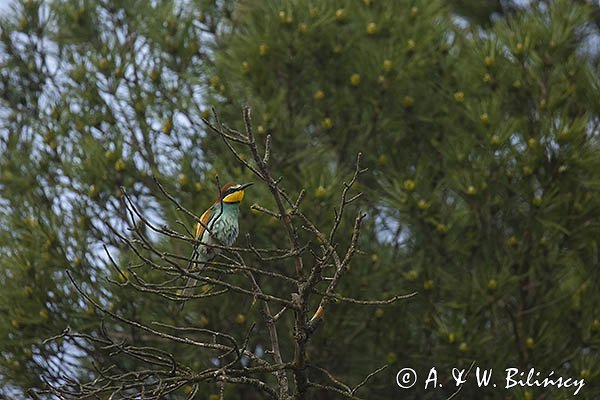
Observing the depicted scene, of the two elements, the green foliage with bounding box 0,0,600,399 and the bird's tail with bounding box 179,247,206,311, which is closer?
the bird's tail with bounding box 179,247,206,311

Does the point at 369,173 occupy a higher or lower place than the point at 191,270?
higher

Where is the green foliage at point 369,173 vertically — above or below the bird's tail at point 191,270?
above

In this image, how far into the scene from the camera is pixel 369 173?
5.52 m

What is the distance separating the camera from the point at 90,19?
5914 millimetres

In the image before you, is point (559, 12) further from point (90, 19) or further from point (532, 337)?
point (90, 19)

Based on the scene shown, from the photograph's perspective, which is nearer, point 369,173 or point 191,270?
point 191,270

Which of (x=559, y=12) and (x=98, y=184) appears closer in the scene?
(x=98, y=184)

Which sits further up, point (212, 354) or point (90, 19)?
point (90, 19)

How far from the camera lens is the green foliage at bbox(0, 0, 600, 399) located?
490 cm

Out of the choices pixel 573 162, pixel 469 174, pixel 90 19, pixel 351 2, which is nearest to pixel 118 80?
pixel 90 19

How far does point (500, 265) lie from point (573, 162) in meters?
0.58

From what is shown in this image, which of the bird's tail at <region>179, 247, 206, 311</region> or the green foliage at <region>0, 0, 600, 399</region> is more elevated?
the green foliage at <region>0, 0, 600, 399</region>

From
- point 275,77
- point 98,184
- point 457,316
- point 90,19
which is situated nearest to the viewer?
point 457,316

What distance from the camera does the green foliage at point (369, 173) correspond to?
193 inches
